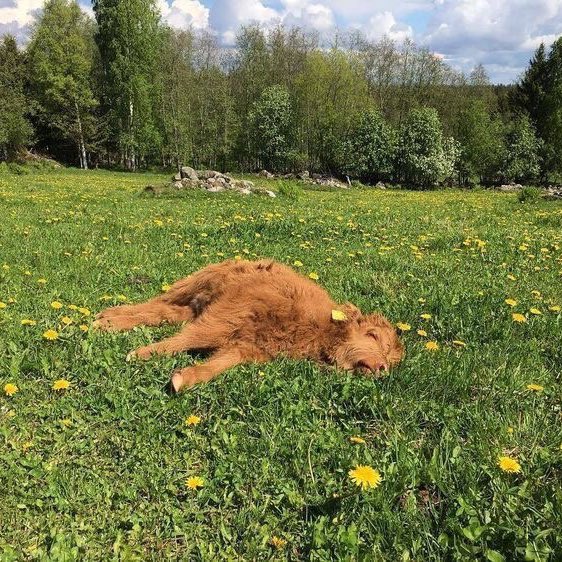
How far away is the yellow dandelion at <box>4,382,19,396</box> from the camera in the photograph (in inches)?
122

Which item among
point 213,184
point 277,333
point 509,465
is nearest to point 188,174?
point 213,184

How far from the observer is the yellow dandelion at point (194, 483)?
2.49 metres

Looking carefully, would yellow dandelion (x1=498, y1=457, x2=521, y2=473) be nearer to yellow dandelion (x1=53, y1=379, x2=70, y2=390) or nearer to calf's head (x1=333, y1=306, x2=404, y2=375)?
calf's head (x1=333, y1=306, x2=404, y2=375)

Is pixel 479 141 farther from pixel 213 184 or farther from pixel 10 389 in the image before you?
pixel 10 389

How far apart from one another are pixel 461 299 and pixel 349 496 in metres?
3.08

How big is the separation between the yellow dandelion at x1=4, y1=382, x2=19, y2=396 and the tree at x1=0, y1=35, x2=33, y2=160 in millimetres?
42937

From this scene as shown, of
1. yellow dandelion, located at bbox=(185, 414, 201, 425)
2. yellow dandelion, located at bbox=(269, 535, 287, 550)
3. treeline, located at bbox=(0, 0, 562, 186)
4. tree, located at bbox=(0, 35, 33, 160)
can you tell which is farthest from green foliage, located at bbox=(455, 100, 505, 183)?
yellow dandelion, located at bbox=(269, 535, 287, 550)

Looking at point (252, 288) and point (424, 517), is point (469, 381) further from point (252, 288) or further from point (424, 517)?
point (252, 288)

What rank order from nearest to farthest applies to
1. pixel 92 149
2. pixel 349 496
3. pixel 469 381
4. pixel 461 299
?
1. pixel 349 496
2. pixel 469 381
3. pixel 461 299
4. pixel 92 149

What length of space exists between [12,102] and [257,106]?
833 inches

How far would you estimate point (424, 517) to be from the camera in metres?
2.25

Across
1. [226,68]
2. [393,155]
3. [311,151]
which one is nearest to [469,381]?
[393,155]

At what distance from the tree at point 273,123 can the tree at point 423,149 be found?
11106mm

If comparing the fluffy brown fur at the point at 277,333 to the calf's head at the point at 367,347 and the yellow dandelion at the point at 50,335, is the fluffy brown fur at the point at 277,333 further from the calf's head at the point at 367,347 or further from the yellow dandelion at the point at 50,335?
the yellow dandelion at the point at 50,335
